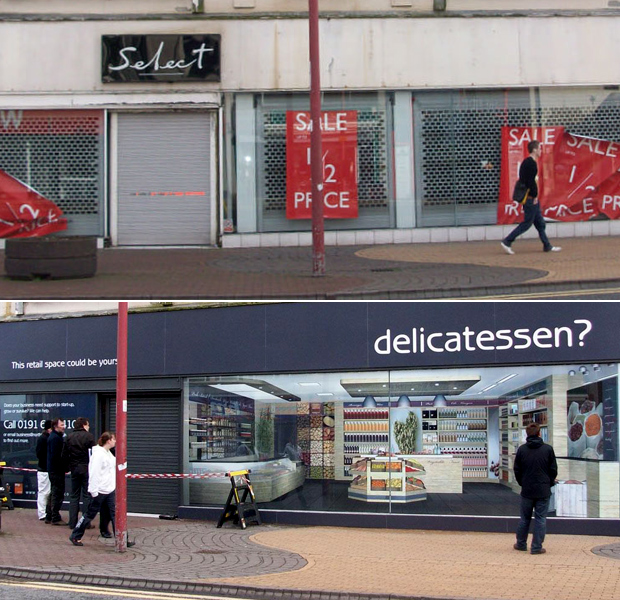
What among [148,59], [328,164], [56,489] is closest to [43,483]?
[56,489]

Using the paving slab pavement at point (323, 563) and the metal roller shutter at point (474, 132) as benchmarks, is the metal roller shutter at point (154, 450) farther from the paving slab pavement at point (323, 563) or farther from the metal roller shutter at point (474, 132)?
the metal roller shutter at point (474, 132)

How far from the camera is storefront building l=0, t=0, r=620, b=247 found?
23375 mm

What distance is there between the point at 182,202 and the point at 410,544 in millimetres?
13502

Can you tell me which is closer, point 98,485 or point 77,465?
point 98,485

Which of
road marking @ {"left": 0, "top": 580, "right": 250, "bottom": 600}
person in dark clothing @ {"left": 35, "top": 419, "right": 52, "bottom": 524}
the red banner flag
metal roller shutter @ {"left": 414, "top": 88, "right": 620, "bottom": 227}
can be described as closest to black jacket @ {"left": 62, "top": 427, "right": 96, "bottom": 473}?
person in dark clothing @ {"left": 35, "top": 419, "right": 52, "bottom": 524}

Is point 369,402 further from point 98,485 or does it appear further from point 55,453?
point 55,453

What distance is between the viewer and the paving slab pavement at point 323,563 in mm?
9266

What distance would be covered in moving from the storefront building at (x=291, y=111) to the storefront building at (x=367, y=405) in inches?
328

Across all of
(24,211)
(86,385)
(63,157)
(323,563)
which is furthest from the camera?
(24,211)

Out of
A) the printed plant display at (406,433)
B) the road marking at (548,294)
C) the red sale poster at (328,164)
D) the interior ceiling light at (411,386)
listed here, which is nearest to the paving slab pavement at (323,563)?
the printed plant display at (406,433)

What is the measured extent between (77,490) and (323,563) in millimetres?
3685

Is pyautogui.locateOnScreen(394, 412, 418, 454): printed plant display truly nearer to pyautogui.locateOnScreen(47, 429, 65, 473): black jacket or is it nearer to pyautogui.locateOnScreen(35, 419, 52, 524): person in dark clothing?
pyautogui.locateOnScreen(47, 429, 65, 473): black jacket

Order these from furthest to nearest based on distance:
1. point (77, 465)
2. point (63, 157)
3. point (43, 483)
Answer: point (63, 157)
point (43, 483)
point (77, 465)

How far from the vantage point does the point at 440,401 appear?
14.1 meters
